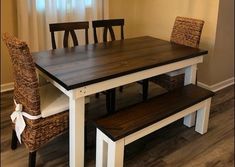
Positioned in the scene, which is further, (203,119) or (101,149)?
(203,119)

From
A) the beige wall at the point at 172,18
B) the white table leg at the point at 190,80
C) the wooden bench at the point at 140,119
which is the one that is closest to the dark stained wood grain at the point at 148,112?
the wooden bench at the point at 140,119

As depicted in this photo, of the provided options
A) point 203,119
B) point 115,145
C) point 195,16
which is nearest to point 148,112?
point 115,145

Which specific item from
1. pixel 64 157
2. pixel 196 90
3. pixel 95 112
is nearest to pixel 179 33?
pixel 196 90

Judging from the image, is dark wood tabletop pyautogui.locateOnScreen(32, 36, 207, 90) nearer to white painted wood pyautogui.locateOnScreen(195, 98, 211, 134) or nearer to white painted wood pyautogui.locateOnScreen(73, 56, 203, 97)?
Answer: white painted wood pyautogui.locateOnScreen(73, 56, 203, 97)

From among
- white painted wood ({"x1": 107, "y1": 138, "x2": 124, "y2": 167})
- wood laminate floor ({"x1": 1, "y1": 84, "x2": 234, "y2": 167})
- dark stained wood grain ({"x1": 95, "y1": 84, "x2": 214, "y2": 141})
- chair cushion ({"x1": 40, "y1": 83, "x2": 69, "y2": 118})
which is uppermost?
chair cushion ({"x1": 40, "y1": 83, "x2": 69, "y2": 118})

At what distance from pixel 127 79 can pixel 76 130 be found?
0.52 m

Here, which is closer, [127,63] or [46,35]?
[127,63]

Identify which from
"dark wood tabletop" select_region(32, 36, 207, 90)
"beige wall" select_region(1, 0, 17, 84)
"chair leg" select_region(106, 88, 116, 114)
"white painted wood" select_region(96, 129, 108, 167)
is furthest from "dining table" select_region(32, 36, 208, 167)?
"beige wall" select_region(1, 0, 17, 84)

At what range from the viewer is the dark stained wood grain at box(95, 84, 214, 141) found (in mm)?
2010

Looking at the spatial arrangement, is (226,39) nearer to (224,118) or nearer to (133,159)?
(224,118)

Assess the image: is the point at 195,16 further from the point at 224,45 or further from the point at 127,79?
the point at 127,79

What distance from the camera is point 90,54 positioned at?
8.20 ft

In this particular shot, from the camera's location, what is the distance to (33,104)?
1.98 metres

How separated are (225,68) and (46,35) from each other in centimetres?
224
